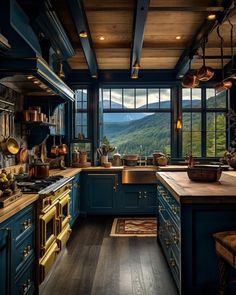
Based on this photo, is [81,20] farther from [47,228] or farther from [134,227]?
[134,227]

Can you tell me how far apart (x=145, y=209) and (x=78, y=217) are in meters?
1.20

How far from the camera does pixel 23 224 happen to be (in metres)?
2.14

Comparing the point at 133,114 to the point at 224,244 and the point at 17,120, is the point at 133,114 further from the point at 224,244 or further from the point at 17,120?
the point at 224,244

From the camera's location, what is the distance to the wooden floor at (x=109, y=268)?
258cm

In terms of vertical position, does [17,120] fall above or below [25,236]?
above

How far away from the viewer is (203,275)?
2.18 meters

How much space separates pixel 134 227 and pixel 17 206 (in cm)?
285

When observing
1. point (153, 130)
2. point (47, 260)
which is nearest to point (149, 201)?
point (153, 130)

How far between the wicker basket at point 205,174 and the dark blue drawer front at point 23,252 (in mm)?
1617

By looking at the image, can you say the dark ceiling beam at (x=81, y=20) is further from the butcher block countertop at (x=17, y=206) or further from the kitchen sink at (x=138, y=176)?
the kitchen sink at (x=138, y=176)

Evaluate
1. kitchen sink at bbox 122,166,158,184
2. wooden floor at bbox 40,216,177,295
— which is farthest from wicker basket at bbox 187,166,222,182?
kitchen sink at bbox 122,166,158,184

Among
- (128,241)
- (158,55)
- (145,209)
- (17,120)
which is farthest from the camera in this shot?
(145,209)

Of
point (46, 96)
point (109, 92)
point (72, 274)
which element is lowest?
point (72, 274)

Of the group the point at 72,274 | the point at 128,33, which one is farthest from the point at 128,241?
the point at 128,33
